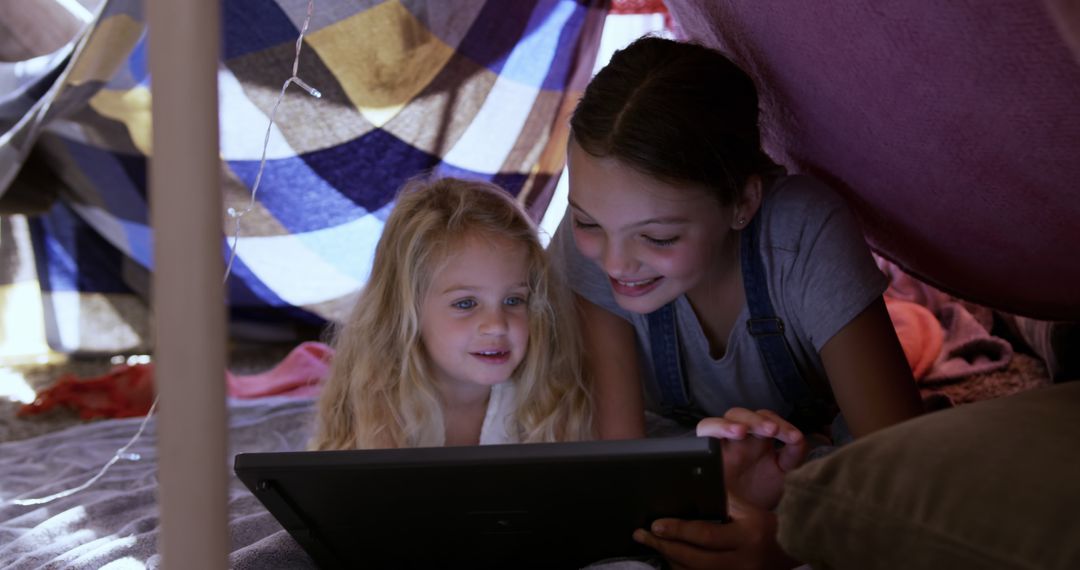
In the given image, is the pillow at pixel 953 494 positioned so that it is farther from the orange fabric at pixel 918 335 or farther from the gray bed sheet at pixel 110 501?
the orange fabric at pixel 918 335

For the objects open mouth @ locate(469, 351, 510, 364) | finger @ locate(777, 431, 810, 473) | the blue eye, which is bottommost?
finger @ locate(777, 431, 810, 473)

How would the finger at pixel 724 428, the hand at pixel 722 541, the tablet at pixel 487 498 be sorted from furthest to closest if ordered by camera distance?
the finger at pixel 724 428, the hand at pixel 722 541, the tablet at pixel 487 498

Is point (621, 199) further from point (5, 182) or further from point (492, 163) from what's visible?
point (5, 182)

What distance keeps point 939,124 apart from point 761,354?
321mm

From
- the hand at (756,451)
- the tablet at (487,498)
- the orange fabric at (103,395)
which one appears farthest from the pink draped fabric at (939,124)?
the orange fabric at (103,395)

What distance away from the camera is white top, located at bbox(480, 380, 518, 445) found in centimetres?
131

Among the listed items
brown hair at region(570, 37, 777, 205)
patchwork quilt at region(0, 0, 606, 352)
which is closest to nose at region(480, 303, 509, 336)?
brown hair at region(570, 37, 777, 205)

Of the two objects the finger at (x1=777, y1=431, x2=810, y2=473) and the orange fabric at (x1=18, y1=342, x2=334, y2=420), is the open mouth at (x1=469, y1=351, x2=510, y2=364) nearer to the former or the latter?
Result: the finger at (x1=777, y1=431, x2=810, y2=473)

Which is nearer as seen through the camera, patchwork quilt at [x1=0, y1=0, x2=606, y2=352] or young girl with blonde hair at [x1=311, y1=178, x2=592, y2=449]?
young girl with blonde hair at [x1=311, y1=178, x2=592, y2=449]

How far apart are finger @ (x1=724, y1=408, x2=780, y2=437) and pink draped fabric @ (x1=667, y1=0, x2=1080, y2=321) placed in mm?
342

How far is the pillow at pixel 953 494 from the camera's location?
529 mm

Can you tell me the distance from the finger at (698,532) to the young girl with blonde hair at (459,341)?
41 centimetres

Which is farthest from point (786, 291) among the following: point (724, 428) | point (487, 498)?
point (487, 498)

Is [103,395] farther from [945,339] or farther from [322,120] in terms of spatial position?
[945,339]
